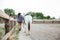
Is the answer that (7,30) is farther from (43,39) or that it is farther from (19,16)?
(19,16)

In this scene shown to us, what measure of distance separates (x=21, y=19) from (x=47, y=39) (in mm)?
→ 6184

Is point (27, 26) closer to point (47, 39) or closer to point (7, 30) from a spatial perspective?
point (47, 39)

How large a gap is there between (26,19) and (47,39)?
A: 285cm

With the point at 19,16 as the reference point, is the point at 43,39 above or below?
below

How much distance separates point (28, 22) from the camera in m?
12.4

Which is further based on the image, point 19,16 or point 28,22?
point 19,16

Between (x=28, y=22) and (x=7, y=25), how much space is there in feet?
17.7

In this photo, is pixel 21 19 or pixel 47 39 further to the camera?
pixel 21 19

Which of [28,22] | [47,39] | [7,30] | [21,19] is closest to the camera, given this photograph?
[7,30]

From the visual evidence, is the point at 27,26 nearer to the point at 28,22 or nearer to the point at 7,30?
the point at 28,22

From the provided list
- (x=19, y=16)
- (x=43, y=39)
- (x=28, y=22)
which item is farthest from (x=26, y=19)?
(x=19, y=16)

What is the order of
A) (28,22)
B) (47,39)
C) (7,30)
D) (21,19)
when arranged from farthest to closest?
1. (21,19)
2. (28,22)
3. (47,39)
4. (7,30)

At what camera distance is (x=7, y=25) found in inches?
276

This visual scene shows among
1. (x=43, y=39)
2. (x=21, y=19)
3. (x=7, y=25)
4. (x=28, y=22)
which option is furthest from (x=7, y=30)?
(x=21, y=19)
